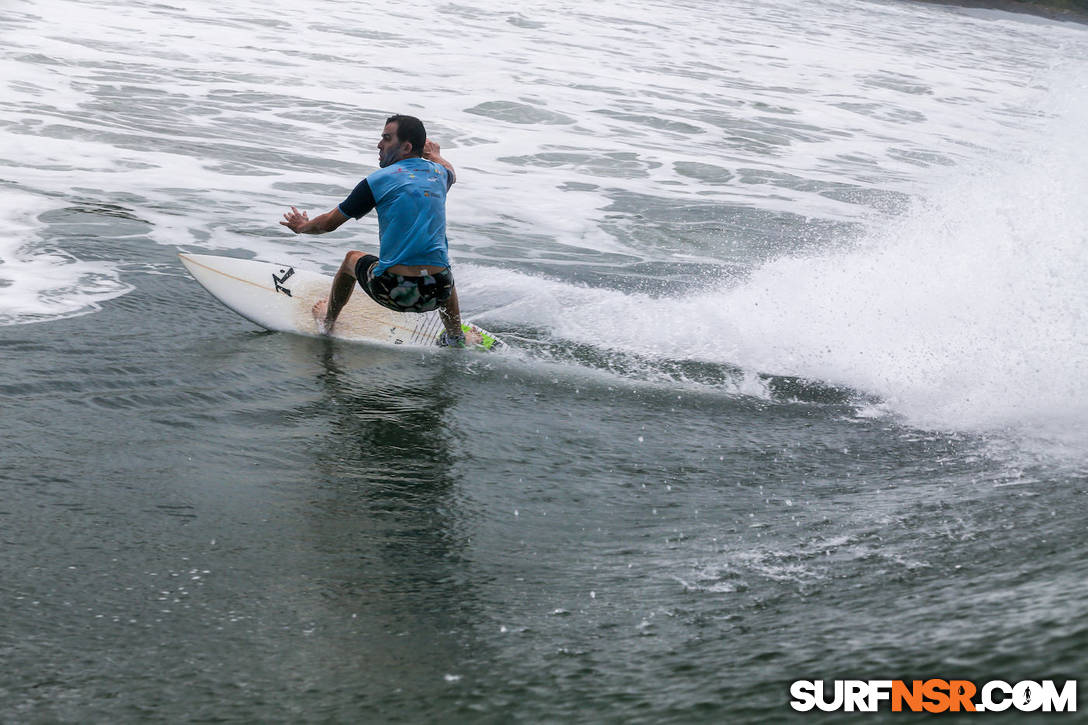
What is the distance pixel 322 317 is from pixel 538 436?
7.94ft

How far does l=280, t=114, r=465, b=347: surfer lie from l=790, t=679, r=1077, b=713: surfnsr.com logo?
15.8ft

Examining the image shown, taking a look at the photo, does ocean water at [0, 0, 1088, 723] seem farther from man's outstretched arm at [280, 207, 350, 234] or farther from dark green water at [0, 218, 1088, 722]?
man's outstretched arm at [280, 207, 350, 234]

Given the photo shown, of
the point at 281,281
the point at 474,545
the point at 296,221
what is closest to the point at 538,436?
the point at 474,545

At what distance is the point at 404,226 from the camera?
7195mm

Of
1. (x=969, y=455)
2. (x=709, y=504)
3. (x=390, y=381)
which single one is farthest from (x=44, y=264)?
(x=969, y=455)

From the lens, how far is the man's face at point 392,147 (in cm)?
709

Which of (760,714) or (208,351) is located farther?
(208,351)

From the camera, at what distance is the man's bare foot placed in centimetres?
773

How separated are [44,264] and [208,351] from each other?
7.42ft

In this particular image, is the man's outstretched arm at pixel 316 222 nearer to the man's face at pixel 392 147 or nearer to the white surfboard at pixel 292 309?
the man's face at pixel 392 147

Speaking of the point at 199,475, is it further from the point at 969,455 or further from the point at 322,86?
the point at 322,86

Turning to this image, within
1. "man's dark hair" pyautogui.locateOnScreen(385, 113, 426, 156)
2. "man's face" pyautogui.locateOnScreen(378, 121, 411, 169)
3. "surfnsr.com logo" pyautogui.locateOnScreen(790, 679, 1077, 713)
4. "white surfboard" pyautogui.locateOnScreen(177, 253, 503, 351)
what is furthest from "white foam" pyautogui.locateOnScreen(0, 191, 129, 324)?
"surfnsr.com logo" pyautogui.locateOnScreen(790, 679, 1077, 713)

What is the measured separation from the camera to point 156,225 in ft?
32.2

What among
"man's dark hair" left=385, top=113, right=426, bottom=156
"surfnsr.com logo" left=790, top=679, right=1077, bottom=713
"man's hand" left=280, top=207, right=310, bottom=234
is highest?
"man's dark hair" left=385, top=113, right=426, bottom=156
